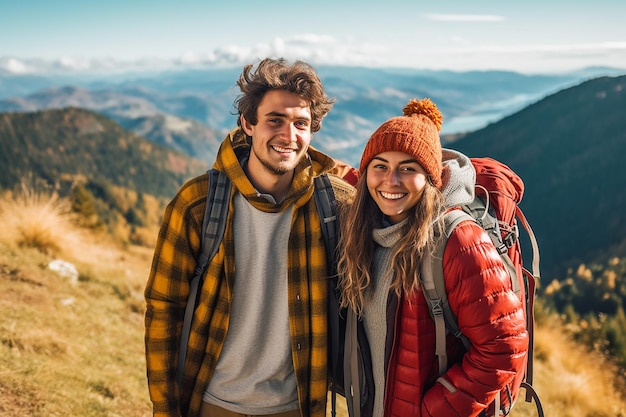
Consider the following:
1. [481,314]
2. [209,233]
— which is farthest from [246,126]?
[481,314]

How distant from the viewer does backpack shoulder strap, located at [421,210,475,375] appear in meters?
1.93

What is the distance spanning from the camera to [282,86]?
2400mm

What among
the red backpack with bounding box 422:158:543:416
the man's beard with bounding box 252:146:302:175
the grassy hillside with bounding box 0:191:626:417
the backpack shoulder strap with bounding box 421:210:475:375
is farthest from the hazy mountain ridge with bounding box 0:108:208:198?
the backpack shoulder strap with bounding box 421:210:475:375

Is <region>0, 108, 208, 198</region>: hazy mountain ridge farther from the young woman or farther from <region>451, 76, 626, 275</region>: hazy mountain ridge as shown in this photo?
the young woman

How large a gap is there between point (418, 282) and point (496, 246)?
15.7 inches

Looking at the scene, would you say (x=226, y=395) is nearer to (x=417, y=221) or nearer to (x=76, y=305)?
(x=417, y=221)

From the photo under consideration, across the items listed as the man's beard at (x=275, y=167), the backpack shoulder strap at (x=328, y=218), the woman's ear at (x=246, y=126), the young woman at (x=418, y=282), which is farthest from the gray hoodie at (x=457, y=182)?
the woman's ear at (x=246, y=126)

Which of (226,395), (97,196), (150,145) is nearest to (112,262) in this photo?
(226,395)

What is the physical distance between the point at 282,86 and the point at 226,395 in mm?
1583

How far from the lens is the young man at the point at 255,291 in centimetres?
229

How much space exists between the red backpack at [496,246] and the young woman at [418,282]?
43 millimetres

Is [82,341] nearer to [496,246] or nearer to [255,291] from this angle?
[255,291]

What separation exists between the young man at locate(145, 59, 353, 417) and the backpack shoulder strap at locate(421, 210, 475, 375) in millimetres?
591

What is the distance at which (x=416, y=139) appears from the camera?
2.09 metres
